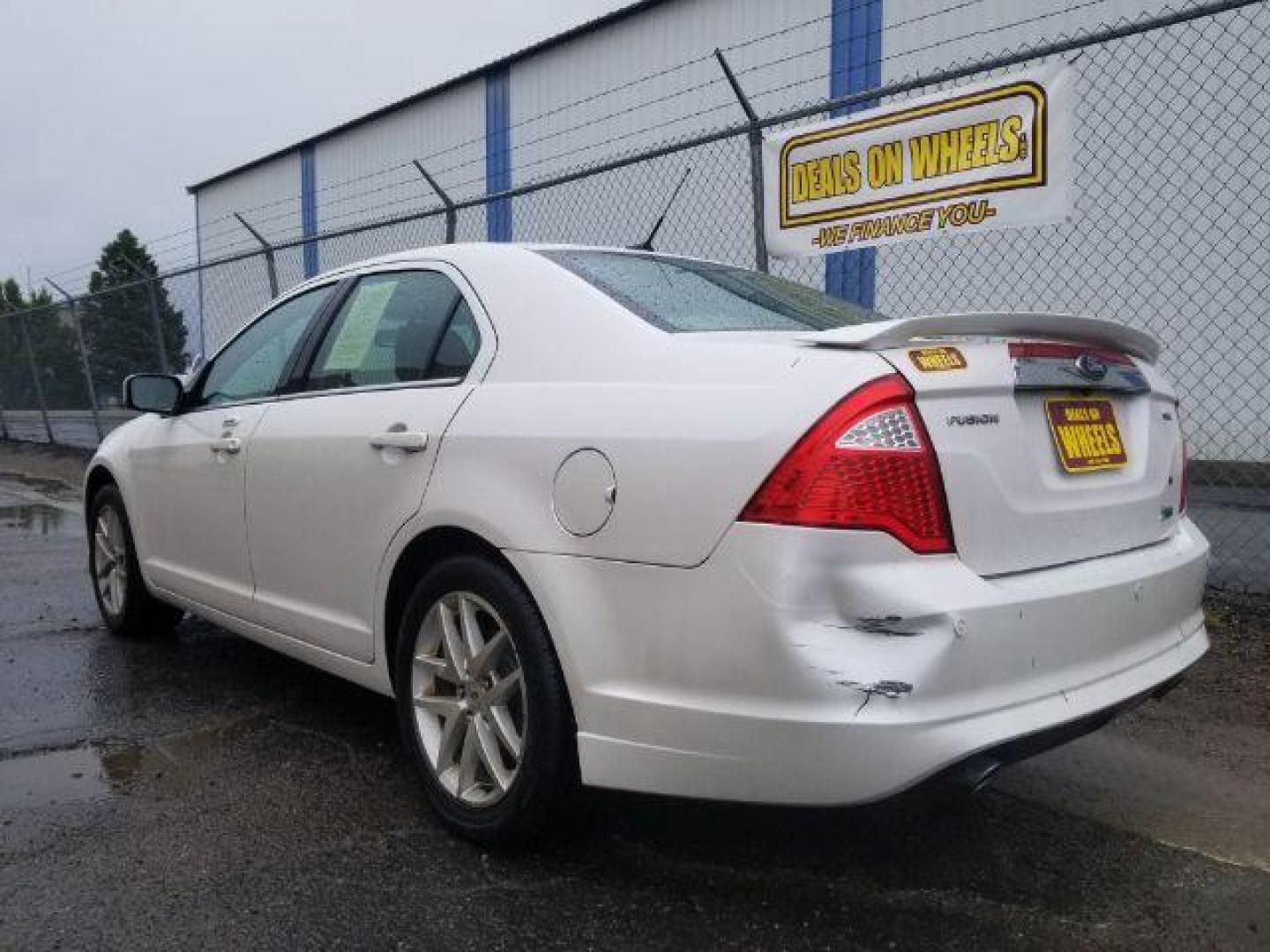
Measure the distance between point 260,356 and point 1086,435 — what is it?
2.81 m

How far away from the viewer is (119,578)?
462 centimetres

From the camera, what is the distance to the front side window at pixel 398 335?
2.87 meters

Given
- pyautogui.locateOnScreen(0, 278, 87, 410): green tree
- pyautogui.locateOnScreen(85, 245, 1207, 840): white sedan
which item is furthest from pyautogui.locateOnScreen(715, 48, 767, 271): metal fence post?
pyautogui.locateOnScreen(0, 278, 87, 410): green tree

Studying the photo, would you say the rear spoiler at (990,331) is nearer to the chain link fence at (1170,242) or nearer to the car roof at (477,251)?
the car roof at (477,251)

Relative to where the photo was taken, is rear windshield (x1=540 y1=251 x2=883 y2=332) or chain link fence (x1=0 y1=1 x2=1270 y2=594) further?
chain link fence (x1=0 y1=1 x2=1270 y2=594)

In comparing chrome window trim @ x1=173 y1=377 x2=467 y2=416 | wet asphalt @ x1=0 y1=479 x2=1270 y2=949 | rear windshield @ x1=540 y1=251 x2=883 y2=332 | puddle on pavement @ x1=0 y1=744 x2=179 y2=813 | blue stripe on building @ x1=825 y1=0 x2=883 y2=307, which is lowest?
wet asphalt @ x1=0 y1=479 x2=1270 y2=949

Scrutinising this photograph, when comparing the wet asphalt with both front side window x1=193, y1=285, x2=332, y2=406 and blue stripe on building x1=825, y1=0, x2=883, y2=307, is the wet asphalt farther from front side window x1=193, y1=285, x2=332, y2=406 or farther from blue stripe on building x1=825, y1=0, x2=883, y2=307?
blue stripe on building x1=825, y1=0, x2=883, y2=307

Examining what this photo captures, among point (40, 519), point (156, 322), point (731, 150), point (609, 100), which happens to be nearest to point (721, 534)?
point (40, 519)

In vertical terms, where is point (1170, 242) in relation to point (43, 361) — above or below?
above

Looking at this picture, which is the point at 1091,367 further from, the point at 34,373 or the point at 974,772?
the point at 34,373

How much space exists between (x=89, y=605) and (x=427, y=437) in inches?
138

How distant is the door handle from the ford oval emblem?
1.60 metres

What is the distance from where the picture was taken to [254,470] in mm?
3414

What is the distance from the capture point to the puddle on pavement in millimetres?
2914
